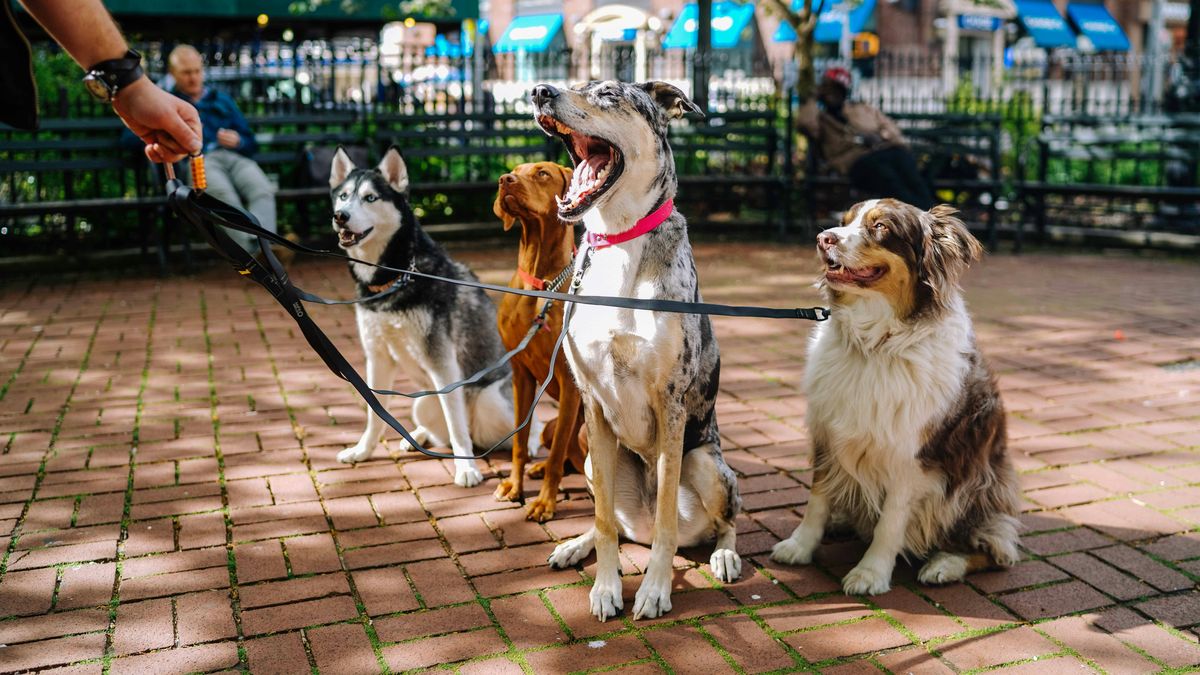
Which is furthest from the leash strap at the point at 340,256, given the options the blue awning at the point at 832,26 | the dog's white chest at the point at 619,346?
the blue awning at the point at 832,26

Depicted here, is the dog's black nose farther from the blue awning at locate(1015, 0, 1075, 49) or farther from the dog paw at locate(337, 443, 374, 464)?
the blue awning at locate(1015, 0, 1075, 49)

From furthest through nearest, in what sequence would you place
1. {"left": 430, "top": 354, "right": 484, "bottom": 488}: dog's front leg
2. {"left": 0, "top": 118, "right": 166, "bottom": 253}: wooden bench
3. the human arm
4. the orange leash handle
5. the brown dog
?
{"left": 0, "top": 118, "right": 166, "bottom": 253}: wooden bench, {"left": 430, "top": 354, "right": 484, "bottom": 488}: dog's front leg, the brown dog, the orange leash handle, the human arm

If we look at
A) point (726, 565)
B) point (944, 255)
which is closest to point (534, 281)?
point (726, 565)

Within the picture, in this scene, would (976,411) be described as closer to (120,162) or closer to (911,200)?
(911,200)

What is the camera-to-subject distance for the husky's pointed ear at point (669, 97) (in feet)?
10.8

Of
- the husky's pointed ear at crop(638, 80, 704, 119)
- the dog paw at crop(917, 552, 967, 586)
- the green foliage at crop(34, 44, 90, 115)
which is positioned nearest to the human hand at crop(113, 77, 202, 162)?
the husky's pointed ear at crop(638, 80, 704, 119)

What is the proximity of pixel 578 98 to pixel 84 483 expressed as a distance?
10.0ft

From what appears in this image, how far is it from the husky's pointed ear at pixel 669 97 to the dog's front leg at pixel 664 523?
1.03 m

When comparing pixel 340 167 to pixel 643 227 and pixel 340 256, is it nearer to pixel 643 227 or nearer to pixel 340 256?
pixel 340 256

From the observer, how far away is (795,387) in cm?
612

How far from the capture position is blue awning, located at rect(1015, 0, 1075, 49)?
32.6 metres

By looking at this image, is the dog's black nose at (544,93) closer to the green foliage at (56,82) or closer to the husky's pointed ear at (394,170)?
the husky's pointed ear at (394,170)

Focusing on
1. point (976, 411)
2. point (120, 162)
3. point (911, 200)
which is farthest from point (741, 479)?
point (120, 162)

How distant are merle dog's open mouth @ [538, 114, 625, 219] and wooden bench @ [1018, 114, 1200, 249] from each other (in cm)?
972
